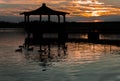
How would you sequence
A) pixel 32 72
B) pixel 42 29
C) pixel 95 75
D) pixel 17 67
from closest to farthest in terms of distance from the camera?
1. pixel 95 75
2. pixel 32 72
3. pixel 17 67
4. pixel 42 29

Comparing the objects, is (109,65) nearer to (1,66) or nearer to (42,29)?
(1,66)

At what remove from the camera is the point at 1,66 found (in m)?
21.0

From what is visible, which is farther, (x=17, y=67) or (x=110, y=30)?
(x=110, y=30)

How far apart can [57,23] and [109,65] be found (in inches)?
1101

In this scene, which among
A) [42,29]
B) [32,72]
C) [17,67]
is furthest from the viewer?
[42,29]

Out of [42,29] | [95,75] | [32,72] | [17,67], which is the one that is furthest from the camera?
[42,29]

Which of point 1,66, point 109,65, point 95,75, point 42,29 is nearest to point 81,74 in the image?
point 95,75

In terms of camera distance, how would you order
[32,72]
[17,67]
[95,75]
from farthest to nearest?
[17,67] < [32,72] < [95,75]

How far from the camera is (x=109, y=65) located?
68.6 ft

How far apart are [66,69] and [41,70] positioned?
4.31ft

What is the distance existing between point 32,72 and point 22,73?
0.59m

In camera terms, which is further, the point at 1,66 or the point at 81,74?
the point at 1,66

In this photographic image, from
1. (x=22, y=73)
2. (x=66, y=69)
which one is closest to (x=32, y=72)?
(x=22, y=73)

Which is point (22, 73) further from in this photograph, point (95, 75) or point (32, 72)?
point (95, 75)
